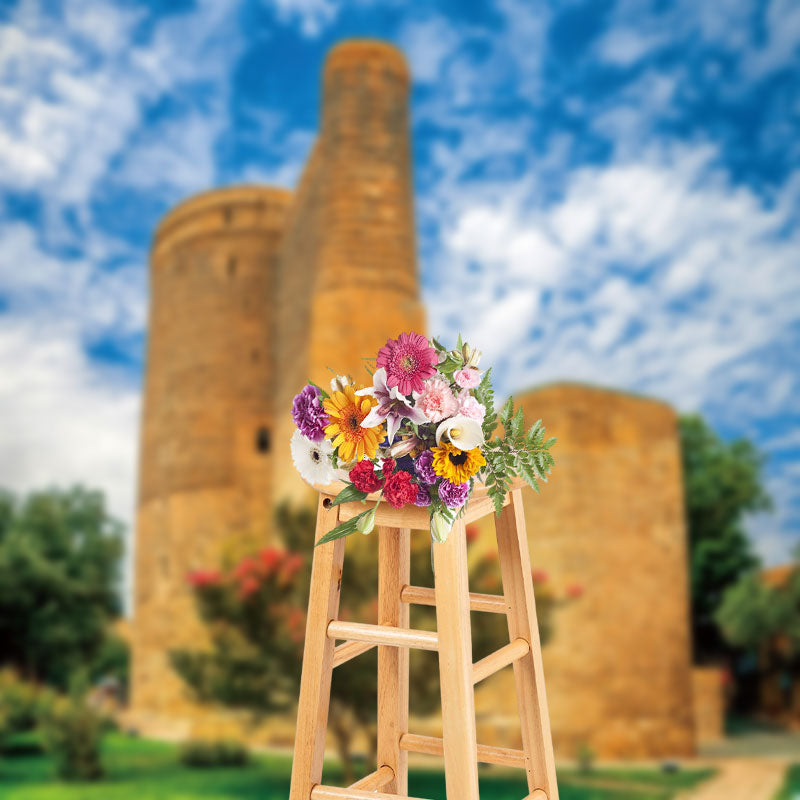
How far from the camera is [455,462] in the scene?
1.86 m

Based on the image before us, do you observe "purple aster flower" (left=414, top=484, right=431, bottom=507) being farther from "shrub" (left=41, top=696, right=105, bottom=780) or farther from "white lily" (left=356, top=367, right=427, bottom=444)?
"shrub" (left=41, top=696, right=105, bottom=780)

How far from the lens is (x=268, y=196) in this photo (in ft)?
57.8

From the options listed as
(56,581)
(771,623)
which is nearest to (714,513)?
(771,623)

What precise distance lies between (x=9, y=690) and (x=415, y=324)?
24.8ft

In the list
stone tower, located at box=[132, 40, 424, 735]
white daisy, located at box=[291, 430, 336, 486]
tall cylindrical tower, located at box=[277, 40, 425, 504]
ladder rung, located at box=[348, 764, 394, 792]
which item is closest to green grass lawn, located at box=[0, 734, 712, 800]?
stone tower, located at box=[132, 40, 424, 735]

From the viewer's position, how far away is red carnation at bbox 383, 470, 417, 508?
187 centimetres

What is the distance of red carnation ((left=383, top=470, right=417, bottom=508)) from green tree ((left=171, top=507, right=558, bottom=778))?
18.9 feet

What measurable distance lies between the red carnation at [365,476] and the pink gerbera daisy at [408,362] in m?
0.18

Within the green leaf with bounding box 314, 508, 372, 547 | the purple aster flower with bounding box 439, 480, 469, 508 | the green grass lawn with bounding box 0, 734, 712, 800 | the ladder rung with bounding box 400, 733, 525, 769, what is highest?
the purple aster flower with bounding box 439, 480, 469, 508

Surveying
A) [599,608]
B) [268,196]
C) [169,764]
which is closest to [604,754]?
[599,608]

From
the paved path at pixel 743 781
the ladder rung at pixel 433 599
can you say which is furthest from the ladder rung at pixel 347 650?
the paved path at pixel 743 781

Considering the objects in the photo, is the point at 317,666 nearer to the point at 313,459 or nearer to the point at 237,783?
the point at 313,459

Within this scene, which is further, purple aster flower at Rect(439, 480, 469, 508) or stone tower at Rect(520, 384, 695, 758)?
stone tower at Rect(520, 384, 695, 758)

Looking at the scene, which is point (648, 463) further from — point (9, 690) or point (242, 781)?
point (9, 690)
